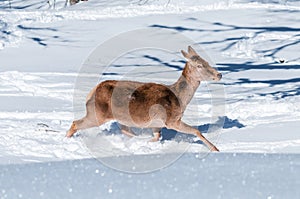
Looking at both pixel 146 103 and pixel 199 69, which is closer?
pixel 146 103

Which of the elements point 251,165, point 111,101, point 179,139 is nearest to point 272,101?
point 179,139

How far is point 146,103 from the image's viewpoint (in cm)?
639

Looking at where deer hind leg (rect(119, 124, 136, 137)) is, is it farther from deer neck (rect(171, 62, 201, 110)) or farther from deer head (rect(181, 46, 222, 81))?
deer head (rect(181, 46, 222, 81))

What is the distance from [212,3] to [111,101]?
753 centimetres

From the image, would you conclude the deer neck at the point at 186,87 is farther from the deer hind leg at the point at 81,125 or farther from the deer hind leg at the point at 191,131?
the deer hind leg at the point at 81,125

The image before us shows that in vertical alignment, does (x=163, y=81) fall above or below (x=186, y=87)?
below

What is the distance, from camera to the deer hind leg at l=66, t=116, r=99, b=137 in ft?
21.6

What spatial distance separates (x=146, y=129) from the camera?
23.1ft

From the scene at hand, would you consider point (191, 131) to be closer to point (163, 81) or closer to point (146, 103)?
point (146, 103)

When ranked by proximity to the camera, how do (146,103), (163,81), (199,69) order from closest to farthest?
(146,103)
(199,69)
(163,81)

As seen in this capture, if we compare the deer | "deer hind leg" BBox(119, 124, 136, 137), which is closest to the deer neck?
the deer

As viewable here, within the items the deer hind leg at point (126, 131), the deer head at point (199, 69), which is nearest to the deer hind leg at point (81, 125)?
the deer hind leg at point (126, 131)

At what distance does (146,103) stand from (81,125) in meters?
0.70

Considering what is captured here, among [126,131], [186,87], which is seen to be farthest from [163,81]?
[186,87]
